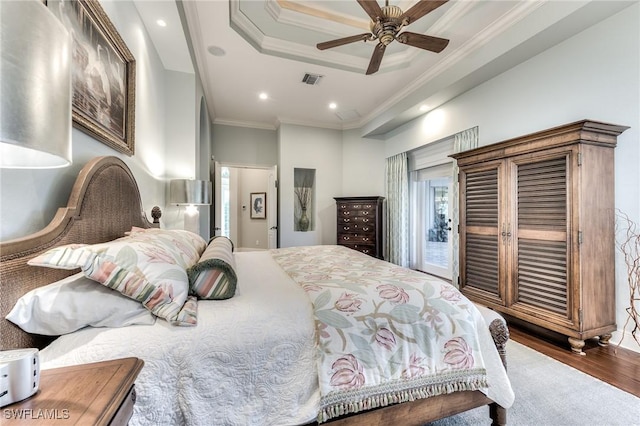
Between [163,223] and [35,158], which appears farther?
[163,223]

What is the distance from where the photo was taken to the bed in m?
0.87

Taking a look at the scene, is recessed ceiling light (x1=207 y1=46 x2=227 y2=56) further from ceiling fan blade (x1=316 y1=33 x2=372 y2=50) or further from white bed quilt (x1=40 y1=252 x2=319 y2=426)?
white bed quilt (x1=40 y1=252 x2=319 y2=426)

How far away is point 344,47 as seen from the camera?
320 centimetres

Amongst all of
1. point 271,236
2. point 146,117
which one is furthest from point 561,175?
point 271,236

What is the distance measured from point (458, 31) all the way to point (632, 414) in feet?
11.1

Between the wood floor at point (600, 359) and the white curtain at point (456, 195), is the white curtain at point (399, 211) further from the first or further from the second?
the wood floor at point (600, 359)

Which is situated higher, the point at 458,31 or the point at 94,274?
the point at 458,31

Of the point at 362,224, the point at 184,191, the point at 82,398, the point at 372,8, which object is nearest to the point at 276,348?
the point at 82,398

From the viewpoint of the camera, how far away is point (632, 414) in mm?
1471

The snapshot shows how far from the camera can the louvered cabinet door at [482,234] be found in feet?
8.88

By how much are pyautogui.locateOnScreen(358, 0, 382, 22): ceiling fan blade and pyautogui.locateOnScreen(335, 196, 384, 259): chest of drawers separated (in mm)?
3133

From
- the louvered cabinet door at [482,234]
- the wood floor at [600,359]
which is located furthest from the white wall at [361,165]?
the wood floor at [600,359]

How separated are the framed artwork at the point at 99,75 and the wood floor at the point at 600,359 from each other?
11.5 ft

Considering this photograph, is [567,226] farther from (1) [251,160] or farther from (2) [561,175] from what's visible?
(1) [251,160]
